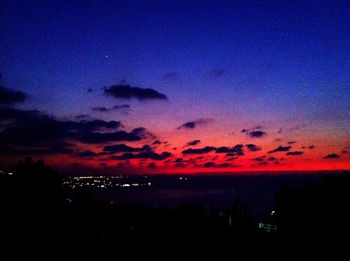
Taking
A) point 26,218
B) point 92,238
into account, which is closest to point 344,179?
point 92,238

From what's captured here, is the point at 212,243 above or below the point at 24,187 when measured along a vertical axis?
below

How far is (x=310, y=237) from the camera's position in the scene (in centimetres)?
1950

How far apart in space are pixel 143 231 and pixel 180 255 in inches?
101

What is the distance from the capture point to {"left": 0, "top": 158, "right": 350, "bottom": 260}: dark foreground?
14.7 metres

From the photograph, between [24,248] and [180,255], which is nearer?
[180,255]

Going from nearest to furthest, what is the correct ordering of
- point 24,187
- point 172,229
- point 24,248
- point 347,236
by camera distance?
1. point 172,229
2. point 347,236
3. point 24,248
4. point 24,187

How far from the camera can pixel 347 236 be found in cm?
1778

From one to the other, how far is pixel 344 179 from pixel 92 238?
46.3ft

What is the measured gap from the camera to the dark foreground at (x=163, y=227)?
14.7 meters

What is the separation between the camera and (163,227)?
15.6 m

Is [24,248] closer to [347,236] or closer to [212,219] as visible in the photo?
[212,219]

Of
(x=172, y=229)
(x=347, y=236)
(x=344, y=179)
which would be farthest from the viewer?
(x=344, y=179)

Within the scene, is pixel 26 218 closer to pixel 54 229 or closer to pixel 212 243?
pixel 54 229

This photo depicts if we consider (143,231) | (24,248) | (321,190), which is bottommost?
(24,248)
